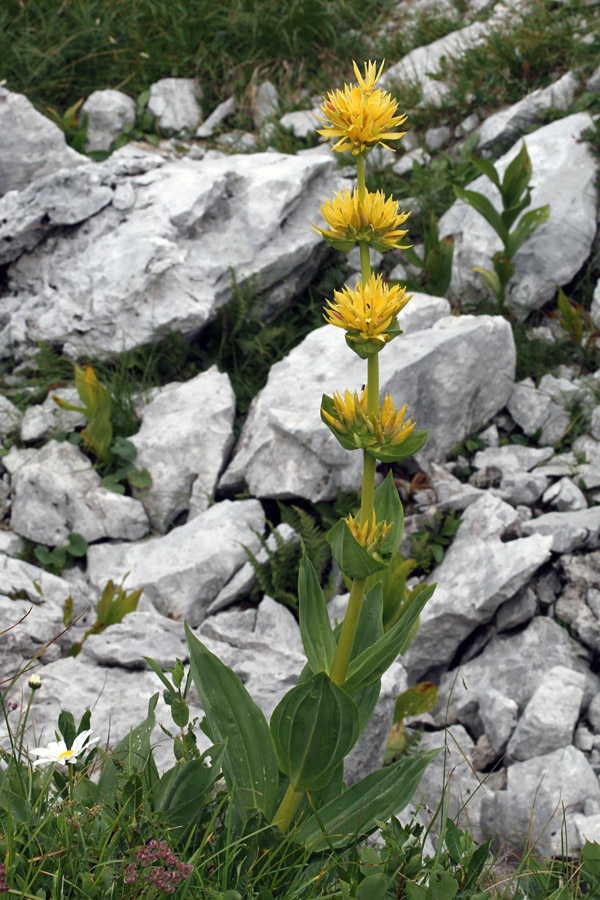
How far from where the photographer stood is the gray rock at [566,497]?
4512mm

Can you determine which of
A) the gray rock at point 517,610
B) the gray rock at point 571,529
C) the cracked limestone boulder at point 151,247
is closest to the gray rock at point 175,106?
the cracked limestone boulder at point 151,247

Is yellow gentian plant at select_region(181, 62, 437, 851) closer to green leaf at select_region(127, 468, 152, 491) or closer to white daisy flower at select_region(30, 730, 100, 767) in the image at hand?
white daisy flower at select_region(30, 730, 100, 767)

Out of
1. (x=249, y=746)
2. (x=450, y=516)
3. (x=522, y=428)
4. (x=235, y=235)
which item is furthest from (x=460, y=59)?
(x=249, y=746)

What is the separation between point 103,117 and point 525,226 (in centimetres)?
423

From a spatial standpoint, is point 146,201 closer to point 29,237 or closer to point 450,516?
point 29,237

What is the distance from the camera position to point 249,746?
238cm

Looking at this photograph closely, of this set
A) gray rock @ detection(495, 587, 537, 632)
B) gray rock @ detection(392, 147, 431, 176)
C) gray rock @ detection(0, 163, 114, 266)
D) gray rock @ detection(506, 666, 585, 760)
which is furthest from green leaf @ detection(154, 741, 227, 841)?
gray rock @ detection(392, 147, 431, 176)

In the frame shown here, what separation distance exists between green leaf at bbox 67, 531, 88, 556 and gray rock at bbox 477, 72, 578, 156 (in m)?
4.76

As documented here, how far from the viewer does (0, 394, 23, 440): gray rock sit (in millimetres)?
5215

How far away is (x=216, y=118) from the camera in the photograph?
7688mm

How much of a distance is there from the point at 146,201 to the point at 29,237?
3.18 ft

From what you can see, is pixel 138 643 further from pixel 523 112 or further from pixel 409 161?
pixel 523 112

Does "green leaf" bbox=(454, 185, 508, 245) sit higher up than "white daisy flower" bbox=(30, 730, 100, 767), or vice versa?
"green leaf" bbox=(454, 185, 508, 245)

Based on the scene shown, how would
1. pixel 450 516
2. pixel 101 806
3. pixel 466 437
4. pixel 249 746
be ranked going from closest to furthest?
pixel 101 806 → pixel 249 746 → pixel 450 516 → pixel 466 437
